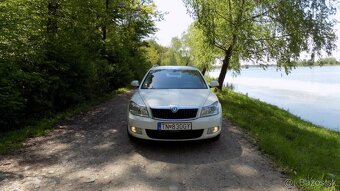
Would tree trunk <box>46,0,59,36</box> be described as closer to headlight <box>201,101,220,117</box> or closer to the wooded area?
the wooded area

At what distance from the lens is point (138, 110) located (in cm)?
627

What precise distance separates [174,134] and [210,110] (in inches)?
34.1

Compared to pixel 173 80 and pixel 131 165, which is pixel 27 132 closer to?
pixel 131 165

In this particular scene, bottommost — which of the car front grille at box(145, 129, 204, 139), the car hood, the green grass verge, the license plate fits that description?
the green grass verge

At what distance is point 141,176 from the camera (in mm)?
5047

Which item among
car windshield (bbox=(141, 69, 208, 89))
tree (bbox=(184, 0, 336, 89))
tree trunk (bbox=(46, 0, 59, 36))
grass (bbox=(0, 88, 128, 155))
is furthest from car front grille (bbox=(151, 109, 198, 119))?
tree (bbox=(184, 0, 336, 89))

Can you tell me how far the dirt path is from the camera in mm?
4762

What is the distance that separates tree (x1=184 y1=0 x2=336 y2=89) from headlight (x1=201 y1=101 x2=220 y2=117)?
997 cm

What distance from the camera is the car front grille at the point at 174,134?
602 centimetres

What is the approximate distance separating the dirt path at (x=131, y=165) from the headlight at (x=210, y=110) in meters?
0.77

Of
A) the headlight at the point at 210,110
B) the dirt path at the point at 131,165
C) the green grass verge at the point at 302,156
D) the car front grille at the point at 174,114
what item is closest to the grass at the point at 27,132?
the dirt path at the point at 131,165

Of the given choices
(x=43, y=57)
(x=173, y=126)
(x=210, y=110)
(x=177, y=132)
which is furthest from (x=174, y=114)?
(x=43, y=57)

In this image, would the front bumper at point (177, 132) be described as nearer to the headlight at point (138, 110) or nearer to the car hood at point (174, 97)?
the headlight at point (138, 110)

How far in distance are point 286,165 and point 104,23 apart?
1450 cm
